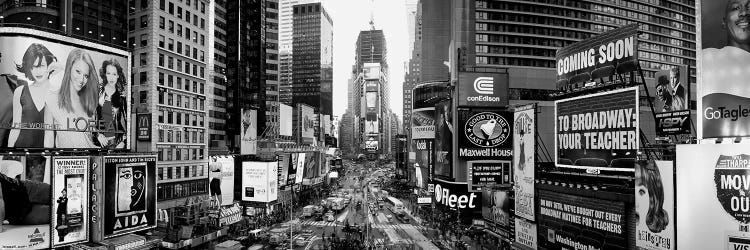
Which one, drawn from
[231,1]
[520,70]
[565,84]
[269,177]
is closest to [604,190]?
[565,84]

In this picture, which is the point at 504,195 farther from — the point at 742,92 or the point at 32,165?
the point at 32,165

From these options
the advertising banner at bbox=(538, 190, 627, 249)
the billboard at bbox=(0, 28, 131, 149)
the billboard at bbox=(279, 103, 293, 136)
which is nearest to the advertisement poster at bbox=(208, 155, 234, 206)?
the billboard at bbox=(0, 28, 131, 149)

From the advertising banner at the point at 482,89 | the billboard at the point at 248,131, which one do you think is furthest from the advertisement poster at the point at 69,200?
the billboard at the point at 248,131

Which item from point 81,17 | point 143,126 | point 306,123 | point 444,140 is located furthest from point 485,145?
point 306,123

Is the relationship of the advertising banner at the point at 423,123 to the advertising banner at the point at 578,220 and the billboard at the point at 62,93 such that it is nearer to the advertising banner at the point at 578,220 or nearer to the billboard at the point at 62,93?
the advertising banner at the point at 578,220

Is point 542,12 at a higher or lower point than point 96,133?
higher
